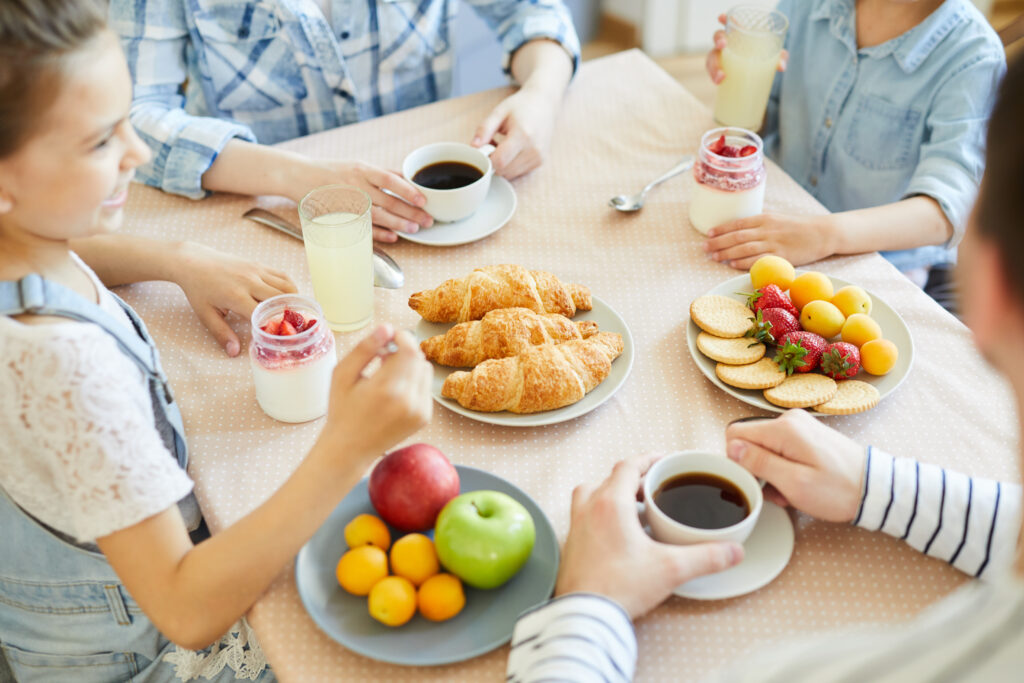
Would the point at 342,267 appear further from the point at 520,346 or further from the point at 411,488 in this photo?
the point at 411,488

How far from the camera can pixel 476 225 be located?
4.19 feet

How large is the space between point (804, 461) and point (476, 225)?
631 millimetres

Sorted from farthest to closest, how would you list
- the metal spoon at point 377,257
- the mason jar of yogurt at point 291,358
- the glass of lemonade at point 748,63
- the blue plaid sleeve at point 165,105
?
the glass of lemonade at point 748,63 < the blue plaid sleeve at point 165,105 < the metal spoon at point 377,257 < the mason jar of yogurt at point 291,358

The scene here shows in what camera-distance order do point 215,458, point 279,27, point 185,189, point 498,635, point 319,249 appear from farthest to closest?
point 279,27
point 185,189
point 319,249
point 215,458
point 498,635

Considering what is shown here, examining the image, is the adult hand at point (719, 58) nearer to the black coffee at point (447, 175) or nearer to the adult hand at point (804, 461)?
the black coffee at point (447, 175)

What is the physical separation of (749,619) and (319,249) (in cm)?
67

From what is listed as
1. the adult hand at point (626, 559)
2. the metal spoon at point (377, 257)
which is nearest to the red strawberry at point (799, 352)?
the adult hand at point (626, 559)

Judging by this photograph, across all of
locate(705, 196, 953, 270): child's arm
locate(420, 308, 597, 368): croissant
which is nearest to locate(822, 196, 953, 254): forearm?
locate(705, 196, 953, 270): child's arm

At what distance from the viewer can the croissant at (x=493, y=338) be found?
102 cm

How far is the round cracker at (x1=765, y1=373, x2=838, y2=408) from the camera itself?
96cm

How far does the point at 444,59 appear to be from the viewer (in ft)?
5.70

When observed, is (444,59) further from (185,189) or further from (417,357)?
(417,357)

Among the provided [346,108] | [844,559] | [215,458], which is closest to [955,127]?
[844,559]

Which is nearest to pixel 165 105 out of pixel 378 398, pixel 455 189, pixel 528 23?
pixel 455 189
